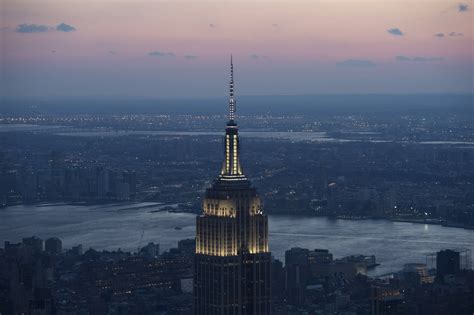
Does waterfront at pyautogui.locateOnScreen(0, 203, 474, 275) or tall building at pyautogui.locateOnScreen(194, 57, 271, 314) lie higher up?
tall building at pyautogui.locateOnScreen(194, 57, 271, 314)

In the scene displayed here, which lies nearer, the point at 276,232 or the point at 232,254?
the point at 232,254

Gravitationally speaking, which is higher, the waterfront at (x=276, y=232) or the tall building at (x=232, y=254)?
the tall building at (x=232, y=254)

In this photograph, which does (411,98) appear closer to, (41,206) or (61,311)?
(41,206)

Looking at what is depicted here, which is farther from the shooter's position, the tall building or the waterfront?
the waterfront

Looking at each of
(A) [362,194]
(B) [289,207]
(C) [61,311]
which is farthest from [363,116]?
(C) [61,311]
